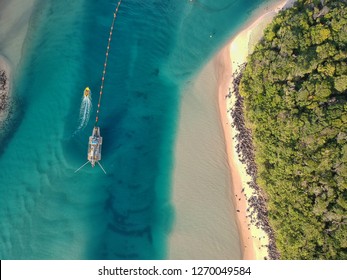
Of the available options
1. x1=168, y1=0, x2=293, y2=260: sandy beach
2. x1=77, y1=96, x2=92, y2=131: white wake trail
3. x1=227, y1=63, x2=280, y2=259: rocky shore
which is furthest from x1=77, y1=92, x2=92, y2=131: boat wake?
x1=227, y1=63, x2=280, y2=259: rocky shore

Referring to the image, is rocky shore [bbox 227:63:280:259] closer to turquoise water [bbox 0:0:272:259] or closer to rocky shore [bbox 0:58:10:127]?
turquoise water [bbox 0:0:272:259]

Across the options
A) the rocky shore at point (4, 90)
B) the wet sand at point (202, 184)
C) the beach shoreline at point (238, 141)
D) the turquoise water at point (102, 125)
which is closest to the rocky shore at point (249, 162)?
the beach shoreline at point (238, 141)

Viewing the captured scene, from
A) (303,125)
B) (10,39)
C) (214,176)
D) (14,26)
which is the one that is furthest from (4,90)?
(303,125)

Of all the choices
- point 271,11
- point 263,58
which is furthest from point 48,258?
point 271,11

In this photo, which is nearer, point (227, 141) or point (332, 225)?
point (332, 225)

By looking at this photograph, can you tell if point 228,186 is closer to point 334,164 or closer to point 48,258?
point 334,164

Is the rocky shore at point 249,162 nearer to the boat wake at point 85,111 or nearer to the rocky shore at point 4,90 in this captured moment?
the boat wake at point 85,111
